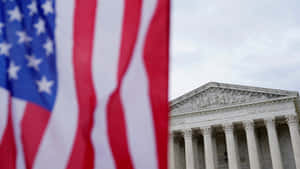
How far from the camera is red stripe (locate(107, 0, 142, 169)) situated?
423 centimetres

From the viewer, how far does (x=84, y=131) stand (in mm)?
4406

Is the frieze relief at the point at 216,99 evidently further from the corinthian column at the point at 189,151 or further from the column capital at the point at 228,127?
the corinthian column at the point at 189,151

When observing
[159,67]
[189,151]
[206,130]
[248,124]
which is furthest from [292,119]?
[159,67]

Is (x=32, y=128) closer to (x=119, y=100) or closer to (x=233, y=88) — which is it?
(x=119, y=100)

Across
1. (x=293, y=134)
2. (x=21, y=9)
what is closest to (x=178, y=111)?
(x=293, y=134)

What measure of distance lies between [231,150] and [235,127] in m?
4.12

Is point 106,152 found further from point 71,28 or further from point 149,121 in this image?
point 71,28

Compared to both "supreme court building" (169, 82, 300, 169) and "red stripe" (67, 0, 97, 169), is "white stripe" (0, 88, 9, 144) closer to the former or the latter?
"red stripe" (67, 0, 97, 169)

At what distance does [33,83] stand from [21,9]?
3.79ft

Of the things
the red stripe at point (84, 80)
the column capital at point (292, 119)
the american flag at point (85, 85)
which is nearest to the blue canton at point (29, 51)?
the american flag at point (85, 85)

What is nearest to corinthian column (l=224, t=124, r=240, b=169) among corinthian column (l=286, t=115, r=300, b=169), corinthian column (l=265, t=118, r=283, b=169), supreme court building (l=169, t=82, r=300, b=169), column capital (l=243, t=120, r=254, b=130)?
supreme court building (l=169, t=82, r=300, b=169)

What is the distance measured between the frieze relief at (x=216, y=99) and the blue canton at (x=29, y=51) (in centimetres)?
3794

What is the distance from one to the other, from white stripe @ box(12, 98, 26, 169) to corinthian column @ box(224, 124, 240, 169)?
37.1 m

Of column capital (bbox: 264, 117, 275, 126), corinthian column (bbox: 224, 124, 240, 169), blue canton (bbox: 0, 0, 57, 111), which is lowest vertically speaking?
blue canton (bbox: 0, 0, 57, 111)
